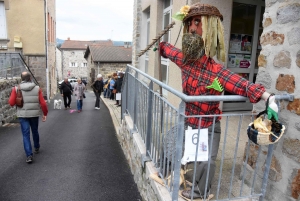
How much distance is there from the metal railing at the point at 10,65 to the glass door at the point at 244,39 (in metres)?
7.67

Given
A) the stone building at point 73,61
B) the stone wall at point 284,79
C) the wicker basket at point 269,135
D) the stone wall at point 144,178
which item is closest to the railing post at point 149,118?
the stone wall at point 144,178

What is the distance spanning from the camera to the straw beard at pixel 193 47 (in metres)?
2.15

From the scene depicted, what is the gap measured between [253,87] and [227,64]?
11.4 ft

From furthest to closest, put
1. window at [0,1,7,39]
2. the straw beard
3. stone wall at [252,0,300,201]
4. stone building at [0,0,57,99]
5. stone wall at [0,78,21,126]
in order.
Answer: stone building at [0,0,57,99] → window at [0,1,7,39] → stone wall at [0,78,21,126] → the straw beard → stone wall at [252,0,300,201]

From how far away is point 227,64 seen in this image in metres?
5.19

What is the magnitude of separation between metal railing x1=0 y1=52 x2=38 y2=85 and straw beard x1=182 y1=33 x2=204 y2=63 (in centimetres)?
854

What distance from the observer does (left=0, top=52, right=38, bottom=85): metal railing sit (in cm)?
935

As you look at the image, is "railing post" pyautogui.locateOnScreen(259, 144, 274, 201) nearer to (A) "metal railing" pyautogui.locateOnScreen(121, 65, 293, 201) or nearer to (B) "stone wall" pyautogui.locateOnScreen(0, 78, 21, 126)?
(A) "metal railing" pyautogui.locateOnScreen(121, 65, 293, 201)

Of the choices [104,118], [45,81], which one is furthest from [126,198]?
[45,81]

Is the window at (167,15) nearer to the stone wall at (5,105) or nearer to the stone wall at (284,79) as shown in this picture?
the stone wall at (284,79)

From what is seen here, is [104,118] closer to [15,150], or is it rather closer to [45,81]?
[15,150]

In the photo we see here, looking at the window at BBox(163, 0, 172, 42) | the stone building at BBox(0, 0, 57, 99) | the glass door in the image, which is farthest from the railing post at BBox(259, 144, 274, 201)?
the stone building at BBox(0, 0, 57, 99)

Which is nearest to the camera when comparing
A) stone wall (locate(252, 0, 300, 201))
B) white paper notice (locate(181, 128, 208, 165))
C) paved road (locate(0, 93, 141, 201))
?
stone wall (locate(252, 0, 300, 201))

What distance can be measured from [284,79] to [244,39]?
355 centimetres
